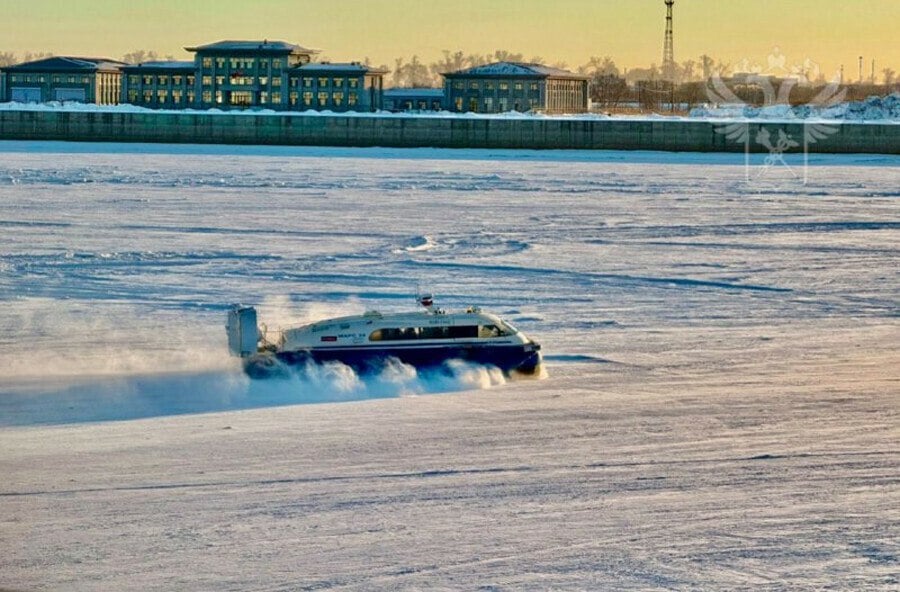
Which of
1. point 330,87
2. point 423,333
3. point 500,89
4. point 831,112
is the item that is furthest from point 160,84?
point 423,333

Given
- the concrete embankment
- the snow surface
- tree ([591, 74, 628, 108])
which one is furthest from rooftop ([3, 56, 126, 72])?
the snow surface

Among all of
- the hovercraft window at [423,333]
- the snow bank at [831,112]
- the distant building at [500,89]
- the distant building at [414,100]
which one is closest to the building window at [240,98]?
the distant building at [414,100]

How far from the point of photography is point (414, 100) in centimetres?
12650

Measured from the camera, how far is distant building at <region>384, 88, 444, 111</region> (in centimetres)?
12471

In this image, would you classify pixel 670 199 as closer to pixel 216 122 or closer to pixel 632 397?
pixel 632 397

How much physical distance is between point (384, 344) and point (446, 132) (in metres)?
65.7

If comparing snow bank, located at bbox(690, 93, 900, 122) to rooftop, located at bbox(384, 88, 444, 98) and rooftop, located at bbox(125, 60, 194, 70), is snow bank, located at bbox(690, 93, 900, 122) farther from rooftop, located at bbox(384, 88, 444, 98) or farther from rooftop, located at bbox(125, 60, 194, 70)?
rooftop, located at bbox(125, 60, 194, 70)

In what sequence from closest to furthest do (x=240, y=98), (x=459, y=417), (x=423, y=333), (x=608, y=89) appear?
(x=459, y=417)
(x=423, y=333)
(x=240, y=98)
(x=608, y=89)

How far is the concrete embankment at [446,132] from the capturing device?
79438mm

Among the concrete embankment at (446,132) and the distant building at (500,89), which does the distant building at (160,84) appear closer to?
the distant building at (500,89)

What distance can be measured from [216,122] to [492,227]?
53735mm

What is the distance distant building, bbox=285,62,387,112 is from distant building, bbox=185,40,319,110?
107cm

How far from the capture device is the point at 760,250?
30266 mm

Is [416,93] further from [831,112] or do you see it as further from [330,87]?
[831,112]
